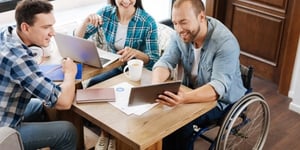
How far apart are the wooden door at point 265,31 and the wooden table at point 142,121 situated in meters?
1.56

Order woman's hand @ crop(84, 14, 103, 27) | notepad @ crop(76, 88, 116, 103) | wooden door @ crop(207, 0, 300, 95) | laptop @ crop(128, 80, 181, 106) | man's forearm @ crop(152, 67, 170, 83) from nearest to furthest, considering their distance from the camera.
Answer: laptop @ crop(128, 80, 181, 106) < notepad @ crop(76, 88, 116, 103) < man's forearm @ crop(152, 67, 170, 83) < woman's hand @ crop(84, 14, 103, 27) < wooden door @ crop(207, 0, 300, 95)

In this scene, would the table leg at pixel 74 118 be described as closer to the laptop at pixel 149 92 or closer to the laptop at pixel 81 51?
the laptop at pixel 81 51

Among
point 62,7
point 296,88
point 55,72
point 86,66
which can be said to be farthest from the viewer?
point 62,7

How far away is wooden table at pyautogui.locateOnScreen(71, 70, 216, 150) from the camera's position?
1604 millimetres

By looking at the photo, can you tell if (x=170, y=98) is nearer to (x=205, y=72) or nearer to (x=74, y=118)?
(x=205, y=72)

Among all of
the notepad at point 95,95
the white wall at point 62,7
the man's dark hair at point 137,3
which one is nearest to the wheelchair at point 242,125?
the notepad at point 95,95

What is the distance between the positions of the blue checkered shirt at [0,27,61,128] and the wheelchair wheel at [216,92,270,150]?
84 cm

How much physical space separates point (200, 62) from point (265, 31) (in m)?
1.55

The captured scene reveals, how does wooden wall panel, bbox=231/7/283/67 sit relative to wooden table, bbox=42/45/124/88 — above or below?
below

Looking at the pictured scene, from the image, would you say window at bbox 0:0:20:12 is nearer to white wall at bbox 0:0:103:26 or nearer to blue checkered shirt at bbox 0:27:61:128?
white wall at bbox 0:0:103:26

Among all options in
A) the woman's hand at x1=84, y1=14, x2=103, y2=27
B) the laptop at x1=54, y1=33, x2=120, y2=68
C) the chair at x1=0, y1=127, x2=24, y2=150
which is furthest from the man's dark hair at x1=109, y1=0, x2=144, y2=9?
the chair at x1=0, y1=127, x2=24, y2=150

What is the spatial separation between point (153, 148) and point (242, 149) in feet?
3.49

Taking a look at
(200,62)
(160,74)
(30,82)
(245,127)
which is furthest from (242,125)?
(30,82)

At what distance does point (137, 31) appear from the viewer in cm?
250
